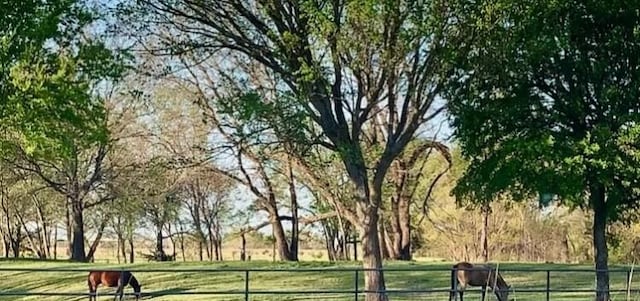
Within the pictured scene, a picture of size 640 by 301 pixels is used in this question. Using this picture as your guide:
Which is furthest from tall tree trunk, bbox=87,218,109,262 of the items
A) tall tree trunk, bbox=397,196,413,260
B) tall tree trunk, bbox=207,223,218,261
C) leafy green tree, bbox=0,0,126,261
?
leafy green tree, bbox=0,0,126,261

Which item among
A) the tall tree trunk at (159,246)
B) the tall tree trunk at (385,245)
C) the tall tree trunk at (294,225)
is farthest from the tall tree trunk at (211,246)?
the tall tree trunk at (385,245)

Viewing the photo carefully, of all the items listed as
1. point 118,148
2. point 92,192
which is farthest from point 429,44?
point 92,192

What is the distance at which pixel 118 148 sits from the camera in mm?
32812

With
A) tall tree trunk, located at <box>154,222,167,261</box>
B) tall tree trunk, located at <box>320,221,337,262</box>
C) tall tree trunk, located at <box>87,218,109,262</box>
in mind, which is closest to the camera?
tall tree trunk, located at <box>87,218,109,262</box>

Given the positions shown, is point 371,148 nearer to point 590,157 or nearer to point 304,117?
point 304,117

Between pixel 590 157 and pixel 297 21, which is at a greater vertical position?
pixel 297 21

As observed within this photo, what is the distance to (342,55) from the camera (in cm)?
1505

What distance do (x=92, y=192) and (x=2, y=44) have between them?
21675mm

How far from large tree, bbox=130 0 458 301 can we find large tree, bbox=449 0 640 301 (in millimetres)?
955

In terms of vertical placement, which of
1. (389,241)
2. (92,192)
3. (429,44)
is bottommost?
(389,241)

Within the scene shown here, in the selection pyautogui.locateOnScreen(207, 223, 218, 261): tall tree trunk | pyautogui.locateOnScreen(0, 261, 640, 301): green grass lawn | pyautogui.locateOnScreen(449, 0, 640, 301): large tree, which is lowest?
pyautogui.locateOnScreen(207, 223, 218, 261): tall tree trunk

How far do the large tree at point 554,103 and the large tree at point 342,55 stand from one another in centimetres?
95

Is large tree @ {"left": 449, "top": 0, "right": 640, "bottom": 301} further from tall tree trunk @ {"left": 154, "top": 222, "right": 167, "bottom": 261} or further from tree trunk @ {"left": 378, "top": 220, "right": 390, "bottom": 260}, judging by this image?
→ tall tree trunk @ {"left": 154, "top": 222, "right": 167, "bottom": 261}

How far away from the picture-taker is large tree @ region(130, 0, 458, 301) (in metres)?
14.7
